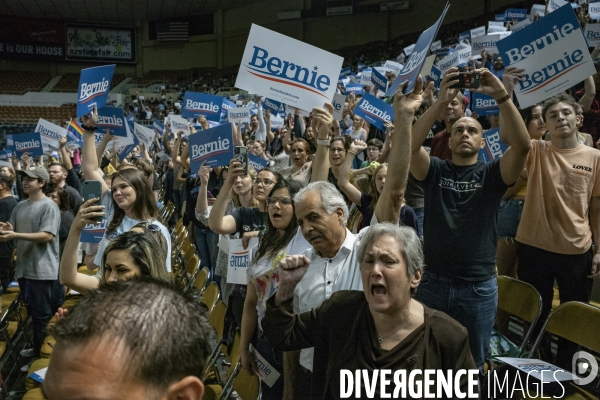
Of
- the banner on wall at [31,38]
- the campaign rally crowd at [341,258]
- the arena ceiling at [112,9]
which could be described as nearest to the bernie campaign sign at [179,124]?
the campaign rally crowd at [341,258]

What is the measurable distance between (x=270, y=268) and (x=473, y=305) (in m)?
0.94

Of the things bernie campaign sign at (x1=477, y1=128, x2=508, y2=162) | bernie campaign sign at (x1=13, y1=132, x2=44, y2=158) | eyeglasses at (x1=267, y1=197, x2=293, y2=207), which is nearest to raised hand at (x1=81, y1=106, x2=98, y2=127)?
eyeglasses at (x1=267, y1=197, x2=293, y2=207)

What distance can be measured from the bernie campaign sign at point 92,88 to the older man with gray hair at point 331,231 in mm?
2749

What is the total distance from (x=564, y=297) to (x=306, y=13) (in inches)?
980

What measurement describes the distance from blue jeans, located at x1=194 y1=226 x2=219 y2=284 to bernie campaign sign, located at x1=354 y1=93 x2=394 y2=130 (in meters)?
1.99

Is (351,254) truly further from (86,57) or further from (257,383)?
(86,57)

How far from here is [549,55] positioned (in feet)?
10.8

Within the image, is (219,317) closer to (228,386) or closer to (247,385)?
(228,386)

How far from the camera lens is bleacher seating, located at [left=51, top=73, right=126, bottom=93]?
29.5m

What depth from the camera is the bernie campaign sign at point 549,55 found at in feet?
10.6

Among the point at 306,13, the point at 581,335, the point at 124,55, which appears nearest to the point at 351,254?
the point at 581,335

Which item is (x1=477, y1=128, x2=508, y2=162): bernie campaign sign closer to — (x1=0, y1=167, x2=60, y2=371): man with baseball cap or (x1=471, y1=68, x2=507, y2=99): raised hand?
(x1=471, y1=68, x2=507, y2=99): raised hand

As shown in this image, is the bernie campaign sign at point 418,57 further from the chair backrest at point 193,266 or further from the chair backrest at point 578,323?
the chair backrest at point 193,266

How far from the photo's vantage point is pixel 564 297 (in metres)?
3.22
